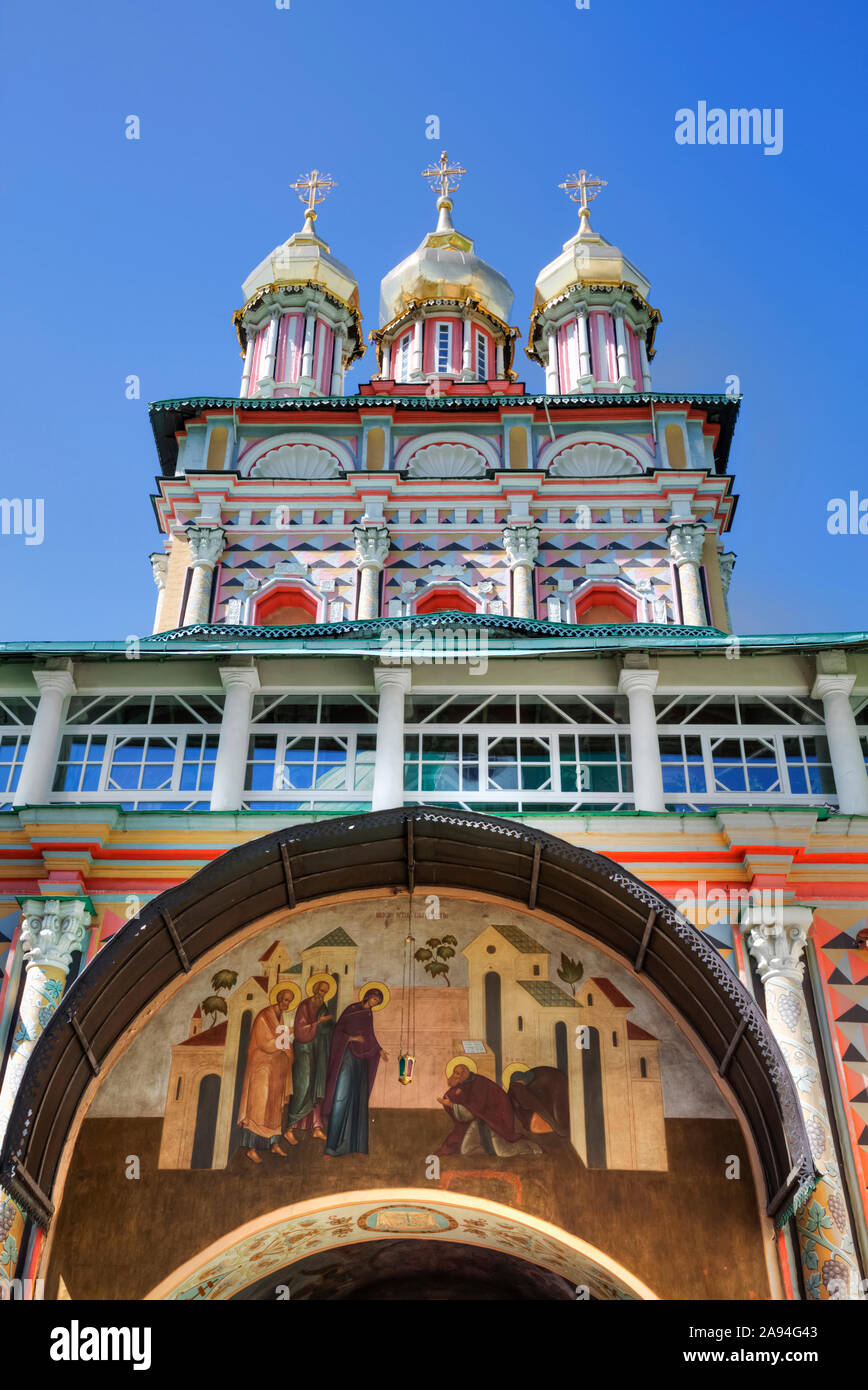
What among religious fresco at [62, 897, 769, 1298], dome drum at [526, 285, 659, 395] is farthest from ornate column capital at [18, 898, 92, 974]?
dome drum at [526, 285, 659, 395]

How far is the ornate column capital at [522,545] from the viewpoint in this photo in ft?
79.6

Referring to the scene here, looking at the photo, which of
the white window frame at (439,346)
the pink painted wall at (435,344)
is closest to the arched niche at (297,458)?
the white window frame at (439,346)

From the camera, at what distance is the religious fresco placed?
13234 mm

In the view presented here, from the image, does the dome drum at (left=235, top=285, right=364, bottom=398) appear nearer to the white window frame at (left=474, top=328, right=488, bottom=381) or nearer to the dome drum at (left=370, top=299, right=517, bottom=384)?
the dome drum at (left=370, top=299, right=517, bottom=384)

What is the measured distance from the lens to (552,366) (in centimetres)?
3006

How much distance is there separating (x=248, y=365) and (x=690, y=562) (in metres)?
10.2

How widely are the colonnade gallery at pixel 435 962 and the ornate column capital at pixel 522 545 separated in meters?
4.90

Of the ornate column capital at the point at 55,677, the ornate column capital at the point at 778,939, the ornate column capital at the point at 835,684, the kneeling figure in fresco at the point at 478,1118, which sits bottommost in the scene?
the kneeling figure in fresco at the point at 478,1118

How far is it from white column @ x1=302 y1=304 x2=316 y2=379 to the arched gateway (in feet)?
52.8

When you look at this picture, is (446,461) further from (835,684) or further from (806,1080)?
(806,1080)

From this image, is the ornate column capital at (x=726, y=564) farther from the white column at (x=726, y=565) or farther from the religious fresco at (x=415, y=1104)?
the religious fresco at (x=415, y=1104)
